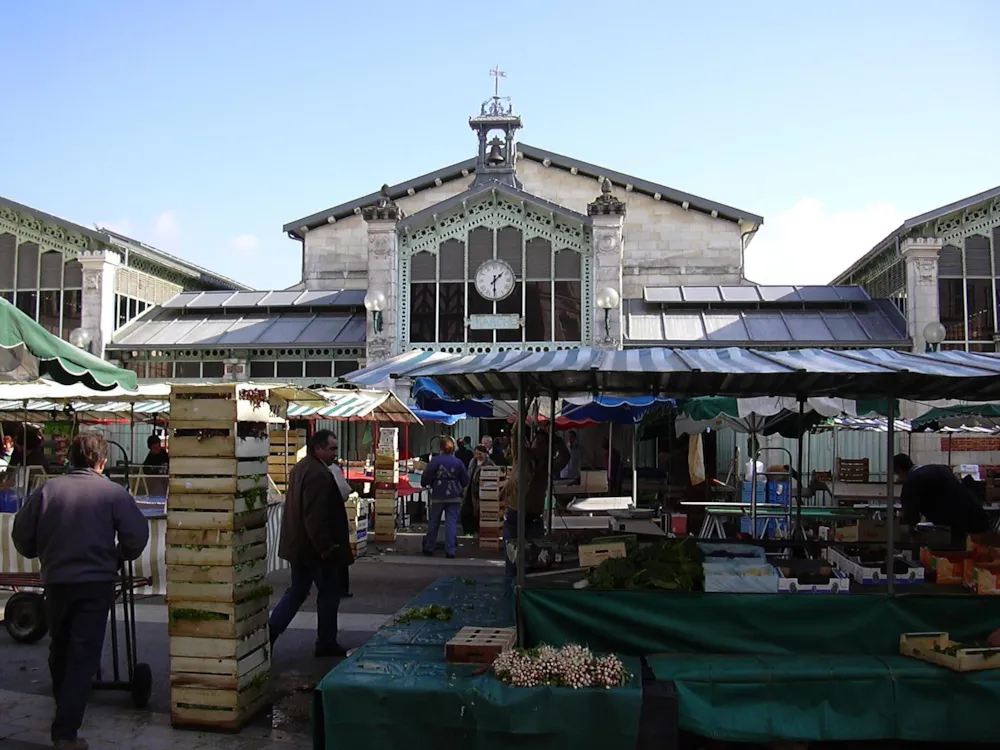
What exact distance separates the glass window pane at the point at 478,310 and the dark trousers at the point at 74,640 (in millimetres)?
17748

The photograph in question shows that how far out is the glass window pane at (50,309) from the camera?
25766mm

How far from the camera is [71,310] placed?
2578 centimetres

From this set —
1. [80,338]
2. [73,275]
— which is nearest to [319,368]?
[80,338]

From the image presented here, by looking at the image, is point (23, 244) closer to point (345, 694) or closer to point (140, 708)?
point (140, 708)

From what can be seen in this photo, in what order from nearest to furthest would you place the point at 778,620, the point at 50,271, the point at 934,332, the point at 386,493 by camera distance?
the point at 778,620, the point at 386,493, the point at 934,332, the point at 50,271

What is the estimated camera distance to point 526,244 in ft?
76.8

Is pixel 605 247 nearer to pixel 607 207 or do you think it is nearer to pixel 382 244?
pixel 607 207

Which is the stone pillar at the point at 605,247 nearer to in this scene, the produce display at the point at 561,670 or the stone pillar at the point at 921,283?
the stone pillar at the point at 921,283

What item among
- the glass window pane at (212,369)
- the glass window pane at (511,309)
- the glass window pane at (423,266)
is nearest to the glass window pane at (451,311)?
the glass window pane at (423,266)

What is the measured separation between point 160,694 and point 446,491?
7682 millimetres

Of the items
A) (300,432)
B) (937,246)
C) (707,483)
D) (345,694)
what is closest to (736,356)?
(345,694)

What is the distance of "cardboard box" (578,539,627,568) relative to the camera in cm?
735

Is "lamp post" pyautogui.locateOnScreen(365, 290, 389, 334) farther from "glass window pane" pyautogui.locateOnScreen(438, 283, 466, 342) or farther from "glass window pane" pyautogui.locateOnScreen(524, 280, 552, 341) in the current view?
"glass window pane" pyautogui.locateOnScreen(524, 280, 552, 341)

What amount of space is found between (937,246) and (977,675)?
19.9m
